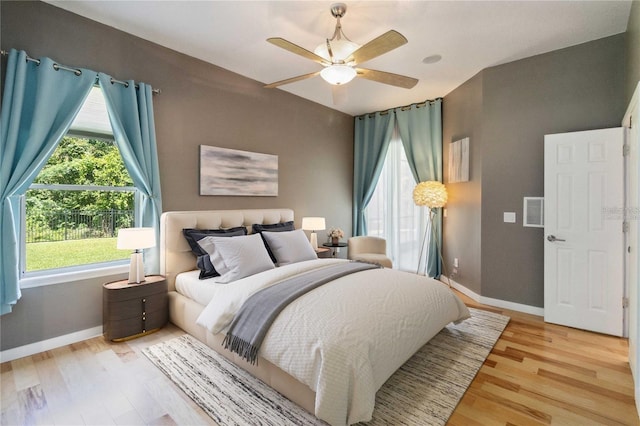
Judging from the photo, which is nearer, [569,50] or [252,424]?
[252,424]

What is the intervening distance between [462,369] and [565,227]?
2.04 m

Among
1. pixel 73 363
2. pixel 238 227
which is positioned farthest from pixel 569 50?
pixel 73 363

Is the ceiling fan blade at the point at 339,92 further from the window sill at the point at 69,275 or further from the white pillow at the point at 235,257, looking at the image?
the window sill at the point at 69,275

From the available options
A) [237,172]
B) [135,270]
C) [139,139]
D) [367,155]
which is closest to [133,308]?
[135,270]

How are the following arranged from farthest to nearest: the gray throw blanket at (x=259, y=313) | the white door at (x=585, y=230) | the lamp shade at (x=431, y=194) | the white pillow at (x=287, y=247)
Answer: the lamp shade at (x=431, y=194) → the white pillow at (x=287, y=247) → the white door at (x=585, y=230) → the gray throw blanket at (x=259, y=313)

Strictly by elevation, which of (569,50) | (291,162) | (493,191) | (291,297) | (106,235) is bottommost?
(291,297)

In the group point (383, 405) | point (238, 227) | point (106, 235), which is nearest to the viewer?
point (383, 405)

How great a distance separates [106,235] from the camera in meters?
3.02

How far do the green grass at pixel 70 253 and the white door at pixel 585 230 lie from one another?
15.2 feet

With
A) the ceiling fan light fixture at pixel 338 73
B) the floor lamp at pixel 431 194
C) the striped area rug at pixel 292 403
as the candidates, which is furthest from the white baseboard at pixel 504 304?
the ceiling fan light fixture at pixel 338 73

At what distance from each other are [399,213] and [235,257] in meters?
3.38

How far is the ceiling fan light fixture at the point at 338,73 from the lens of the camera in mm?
2348

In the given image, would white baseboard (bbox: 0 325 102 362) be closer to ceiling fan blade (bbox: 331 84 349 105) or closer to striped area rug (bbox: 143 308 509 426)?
Answer: striped area rug (bbox: 143 308 509 426)

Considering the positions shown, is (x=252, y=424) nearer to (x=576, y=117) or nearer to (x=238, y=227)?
(x=238, y=227)
